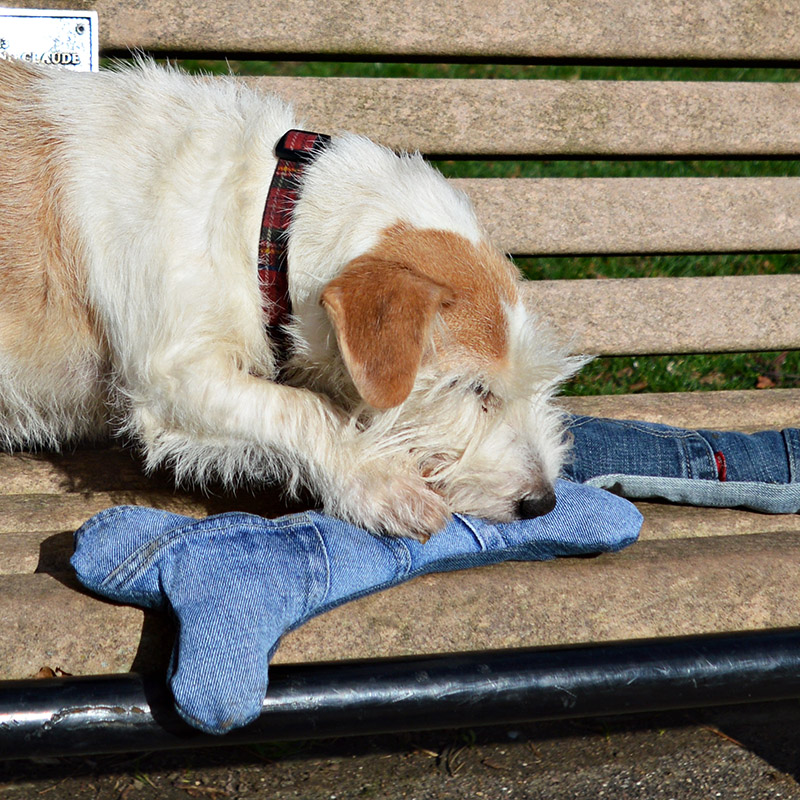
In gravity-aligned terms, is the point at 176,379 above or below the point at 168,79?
below

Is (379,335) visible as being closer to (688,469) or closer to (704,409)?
(688,469)

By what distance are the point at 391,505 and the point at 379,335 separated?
14.5 inches

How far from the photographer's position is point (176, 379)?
205 cm

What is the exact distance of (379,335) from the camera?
70.8 inches

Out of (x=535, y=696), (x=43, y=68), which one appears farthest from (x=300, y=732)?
(x=43, y=68)

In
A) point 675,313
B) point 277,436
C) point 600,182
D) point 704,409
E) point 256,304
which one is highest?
point 600,182

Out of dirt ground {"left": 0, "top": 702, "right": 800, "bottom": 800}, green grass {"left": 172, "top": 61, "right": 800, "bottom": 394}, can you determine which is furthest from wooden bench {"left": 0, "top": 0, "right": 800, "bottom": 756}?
dirt ground {"left": 0, "top": 702, "right": 800, "bottom": 800}

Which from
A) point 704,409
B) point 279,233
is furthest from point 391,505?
point 704,409

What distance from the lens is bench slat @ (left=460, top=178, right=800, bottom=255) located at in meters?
2.87

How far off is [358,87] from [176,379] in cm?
116

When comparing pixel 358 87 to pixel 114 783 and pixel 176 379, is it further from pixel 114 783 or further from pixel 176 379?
pixel 114 783

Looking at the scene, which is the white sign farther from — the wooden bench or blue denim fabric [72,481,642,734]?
blue denim fabric [72,481,642,734]

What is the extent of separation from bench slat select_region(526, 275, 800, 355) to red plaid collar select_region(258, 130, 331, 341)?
1.06 metres

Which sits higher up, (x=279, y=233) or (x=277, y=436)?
(x=279, y=233)
